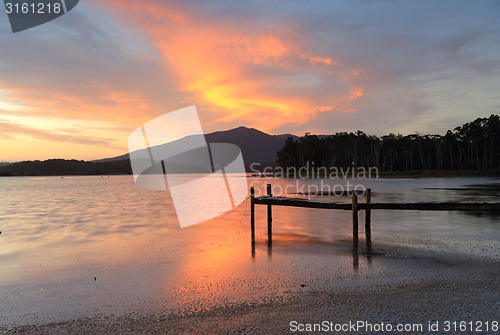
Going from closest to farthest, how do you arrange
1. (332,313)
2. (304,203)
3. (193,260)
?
(332,313), (193,260), (304,203)

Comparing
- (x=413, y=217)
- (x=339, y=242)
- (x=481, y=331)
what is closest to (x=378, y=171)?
(x=413, y=217)

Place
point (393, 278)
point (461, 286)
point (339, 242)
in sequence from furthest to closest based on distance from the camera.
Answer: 1. point (339, 242)
2. point (393, 278)
3. point (461, 286)

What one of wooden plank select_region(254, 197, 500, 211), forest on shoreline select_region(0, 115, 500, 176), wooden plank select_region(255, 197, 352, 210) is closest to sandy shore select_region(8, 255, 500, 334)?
wooden plank select_region(254, 197, 500, 211)

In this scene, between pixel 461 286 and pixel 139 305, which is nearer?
pixel 139 305

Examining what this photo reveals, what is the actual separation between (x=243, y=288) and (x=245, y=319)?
2262 mm

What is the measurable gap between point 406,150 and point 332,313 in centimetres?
14535

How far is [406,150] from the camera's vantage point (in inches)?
5527

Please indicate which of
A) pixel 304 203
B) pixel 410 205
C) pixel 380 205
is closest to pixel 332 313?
pixel 410 205

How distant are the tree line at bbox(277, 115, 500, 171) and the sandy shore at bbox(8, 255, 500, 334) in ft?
427

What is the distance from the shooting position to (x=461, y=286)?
31.1 feet

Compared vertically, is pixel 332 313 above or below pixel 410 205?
→ below

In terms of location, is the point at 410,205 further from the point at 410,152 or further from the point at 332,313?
the point at 410,152

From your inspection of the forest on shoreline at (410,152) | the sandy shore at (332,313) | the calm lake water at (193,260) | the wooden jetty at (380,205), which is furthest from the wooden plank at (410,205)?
the forest on shoreline at (410,152)

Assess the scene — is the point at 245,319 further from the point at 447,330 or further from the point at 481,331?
the point at 481,331
